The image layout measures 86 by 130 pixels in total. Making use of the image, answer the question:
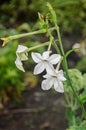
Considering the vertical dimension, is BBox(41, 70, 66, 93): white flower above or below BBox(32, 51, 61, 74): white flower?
below

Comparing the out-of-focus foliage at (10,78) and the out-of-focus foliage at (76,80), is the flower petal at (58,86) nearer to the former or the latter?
the out-of-focus foliage at (76,80)

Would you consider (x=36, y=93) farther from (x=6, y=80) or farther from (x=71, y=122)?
(x=71, y=122)

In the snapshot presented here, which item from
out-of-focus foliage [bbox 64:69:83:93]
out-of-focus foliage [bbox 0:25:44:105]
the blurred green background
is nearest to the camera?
out-of-focus foliage [bbox 64:69:83:93]

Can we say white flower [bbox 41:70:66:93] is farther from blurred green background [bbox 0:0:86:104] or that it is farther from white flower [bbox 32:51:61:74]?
blurred green background [bbox 0:0:86:104]

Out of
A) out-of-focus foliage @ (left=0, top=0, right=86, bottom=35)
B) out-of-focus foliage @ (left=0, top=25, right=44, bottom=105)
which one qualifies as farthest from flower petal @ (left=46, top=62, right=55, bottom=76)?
out-of-focus foliage @ (left=0, top=0, right=86, bottom=35)

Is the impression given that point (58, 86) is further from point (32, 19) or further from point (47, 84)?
point (32, 19)

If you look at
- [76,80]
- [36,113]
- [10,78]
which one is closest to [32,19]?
[10,78]

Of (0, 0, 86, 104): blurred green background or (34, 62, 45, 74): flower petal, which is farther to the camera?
(0, 0, 86, 104): blurred green background
